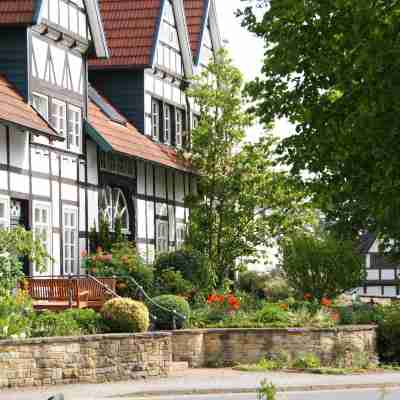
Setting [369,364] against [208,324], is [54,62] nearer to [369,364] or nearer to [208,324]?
[208,324]

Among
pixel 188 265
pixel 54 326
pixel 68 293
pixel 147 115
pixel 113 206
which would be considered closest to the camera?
pixel 54 326

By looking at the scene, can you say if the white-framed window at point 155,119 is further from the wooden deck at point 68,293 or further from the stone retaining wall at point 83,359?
the stone retaining wall at point 83,359

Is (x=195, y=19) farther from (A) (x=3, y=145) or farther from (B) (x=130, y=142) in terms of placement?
(A) (x=3, y=145)

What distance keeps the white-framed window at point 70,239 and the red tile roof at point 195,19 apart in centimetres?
1337

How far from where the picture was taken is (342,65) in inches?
850

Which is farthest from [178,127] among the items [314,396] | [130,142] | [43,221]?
[314,396]

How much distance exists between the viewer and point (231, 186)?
4159 centimetres

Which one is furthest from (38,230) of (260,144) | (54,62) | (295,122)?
(260,144)

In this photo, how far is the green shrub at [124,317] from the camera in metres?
25.8

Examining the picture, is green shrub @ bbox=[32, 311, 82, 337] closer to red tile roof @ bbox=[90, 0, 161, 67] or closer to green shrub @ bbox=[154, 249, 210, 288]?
green shrub @ bbox=[154, 249, 210, 288]

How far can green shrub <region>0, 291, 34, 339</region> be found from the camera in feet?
76.7

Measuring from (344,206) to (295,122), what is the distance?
6119 millimetres

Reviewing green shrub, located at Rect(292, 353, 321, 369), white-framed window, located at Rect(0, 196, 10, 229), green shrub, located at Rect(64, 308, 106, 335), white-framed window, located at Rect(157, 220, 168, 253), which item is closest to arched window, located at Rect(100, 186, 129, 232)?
white-framed window, located at Rect(157, 220, 168, 253)

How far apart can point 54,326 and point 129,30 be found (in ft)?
60.8
